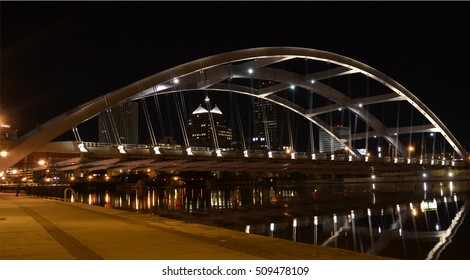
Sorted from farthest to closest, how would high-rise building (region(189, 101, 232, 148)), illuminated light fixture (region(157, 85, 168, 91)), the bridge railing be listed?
high-rise building (region(189, 101, 232, 148)) < illuminated light fixture (region(157, 85, 168, 91)) < the bridge railing

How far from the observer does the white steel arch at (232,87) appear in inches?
1521

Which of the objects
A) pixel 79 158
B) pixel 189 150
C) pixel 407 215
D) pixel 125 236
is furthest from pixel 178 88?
pixel 125 236

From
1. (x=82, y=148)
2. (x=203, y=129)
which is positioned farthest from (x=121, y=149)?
(x=203, y=129)

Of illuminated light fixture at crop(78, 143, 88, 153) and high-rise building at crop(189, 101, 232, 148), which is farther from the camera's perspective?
high-rise building at crop(189, 101, 232, 148)

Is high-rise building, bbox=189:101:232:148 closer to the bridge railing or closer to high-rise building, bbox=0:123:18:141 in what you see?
the bridge railing

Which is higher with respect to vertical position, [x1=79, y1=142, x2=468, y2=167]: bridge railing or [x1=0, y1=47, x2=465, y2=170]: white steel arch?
[x1=0, y1=47, x2=465, y2=170]: white steel arch

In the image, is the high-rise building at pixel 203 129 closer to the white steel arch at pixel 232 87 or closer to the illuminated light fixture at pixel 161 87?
the white steel arch at pixel 232 87

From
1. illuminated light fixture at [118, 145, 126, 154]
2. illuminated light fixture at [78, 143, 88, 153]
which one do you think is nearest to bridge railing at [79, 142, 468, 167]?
illuminated light fixture at [118, 145, 126, 154]

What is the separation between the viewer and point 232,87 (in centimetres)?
6103

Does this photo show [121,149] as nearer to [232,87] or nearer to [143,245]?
[232,87]

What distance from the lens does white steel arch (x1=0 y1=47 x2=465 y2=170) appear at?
127 ft

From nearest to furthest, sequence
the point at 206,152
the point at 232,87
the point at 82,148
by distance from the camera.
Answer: the point at 82,148 < the point at 206,152 < the point at 232,87

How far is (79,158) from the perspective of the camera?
38.9 meters

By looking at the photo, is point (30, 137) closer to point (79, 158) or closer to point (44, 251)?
point (79, 158)
